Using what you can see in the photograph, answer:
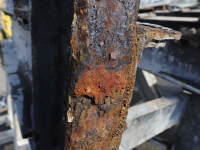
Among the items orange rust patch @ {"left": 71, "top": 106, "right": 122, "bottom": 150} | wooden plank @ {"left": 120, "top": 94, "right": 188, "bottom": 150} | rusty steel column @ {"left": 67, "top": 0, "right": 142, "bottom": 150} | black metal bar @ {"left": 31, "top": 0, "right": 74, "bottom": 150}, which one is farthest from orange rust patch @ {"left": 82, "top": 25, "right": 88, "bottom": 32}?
wooden plank @ {"left": 120, "top": 94, "right": 188, "bottom": 150}

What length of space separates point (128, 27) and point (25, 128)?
955 mm

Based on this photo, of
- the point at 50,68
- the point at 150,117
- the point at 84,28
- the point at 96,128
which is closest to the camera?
the point at 84,28

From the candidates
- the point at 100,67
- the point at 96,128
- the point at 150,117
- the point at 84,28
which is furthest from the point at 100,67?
the point at 150,117

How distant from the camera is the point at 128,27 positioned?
0.63m

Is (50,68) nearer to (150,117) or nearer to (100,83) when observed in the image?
(100,83)

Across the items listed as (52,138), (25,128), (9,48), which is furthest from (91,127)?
(9,48)

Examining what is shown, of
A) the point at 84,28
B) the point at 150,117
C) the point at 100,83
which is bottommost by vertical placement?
the point at 150,117

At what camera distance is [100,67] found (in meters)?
0.62

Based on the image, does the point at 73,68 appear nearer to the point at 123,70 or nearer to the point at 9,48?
the point at 123,70

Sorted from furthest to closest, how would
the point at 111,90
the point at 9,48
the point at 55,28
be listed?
the point at 9,48, the point at 55,28, the point at 111,90

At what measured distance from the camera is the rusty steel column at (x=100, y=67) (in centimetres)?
56

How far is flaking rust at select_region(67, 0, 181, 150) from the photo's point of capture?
0.56 metres

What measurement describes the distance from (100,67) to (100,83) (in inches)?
2.5

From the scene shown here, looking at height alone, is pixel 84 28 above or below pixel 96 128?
above
